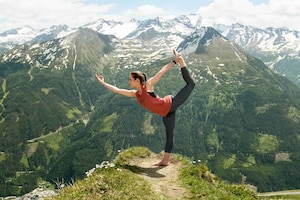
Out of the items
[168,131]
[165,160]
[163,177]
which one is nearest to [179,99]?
[168,131]

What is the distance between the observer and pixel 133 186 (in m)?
14.0

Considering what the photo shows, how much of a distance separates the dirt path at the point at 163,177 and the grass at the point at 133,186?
298 mm

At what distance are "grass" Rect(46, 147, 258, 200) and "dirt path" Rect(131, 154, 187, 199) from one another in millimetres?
298

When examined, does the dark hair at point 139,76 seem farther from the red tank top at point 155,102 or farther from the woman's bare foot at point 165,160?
the woman's bare foot at point 165,160

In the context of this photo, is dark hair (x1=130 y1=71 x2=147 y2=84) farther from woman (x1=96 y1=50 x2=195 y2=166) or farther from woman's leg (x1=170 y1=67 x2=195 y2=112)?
woman's leg (x1=170 y1=67 x2=195 y2=112)

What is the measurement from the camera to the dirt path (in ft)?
47.8

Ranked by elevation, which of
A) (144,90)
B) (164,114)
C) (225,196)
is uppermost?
(144,90)

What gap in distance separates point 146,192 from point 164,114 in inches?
187

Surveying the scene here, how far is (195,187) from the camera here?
15281 millimetres

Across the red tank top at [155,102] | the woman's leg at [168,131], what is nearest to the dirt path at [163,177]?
the woman's leg at [168,131]

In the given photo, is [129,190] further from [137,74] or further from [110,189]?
[137,74]

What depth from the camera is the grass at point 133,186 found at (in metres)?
13.3

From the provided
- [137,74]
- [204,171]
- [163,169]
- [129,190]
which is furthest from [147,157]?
[129,190]

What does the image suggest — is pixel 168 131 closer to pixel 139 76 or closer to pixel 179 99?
pixel 179 99
